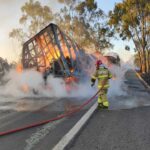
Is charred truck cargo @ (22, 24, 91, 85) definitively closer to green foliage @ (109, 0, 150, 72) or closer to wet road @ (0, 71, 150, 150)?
wet road @ (0, 71, 150, 150)

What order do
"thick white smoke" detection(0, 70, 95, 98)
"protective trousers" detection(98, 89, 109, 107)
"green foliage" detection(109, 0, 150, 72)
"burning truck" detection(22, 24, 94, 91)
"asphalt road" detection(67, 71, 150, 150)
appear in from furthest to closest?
1. "green foliage" detection(109, 0, 150, 72)
2. "burning truck" detection(22, 24, 94, 91)
3. "thick white smoke" detection(0, 70, 95, 98)
4. "protective trousers" detection(98, 89, 109, 107)
5. "asphalt road" detection(67, 71, 150, 150)

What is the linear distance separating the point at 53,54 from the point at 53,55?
0.05m

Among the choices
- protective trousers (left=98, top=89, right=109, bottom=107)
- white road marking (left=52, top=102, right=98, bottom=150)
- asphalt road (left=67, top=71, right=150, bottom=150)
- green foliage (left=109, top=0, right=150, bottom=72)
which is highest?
green foliage (left=109, top=0, right=150, bottom=72)

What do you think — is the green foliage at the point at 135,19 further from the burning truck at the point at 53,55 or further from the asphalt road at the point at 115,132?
the asphalt road at the point at 115,132

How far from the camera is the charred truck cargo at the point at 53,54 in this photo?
16525 mm

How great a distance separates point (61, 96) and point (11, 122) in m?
7.43

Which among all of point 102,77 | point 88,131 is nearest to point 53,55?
point 102,77

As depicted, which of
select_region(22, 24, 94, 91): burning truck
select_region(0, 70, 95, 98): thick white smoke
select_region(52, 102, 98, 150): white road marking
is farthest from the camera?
select_region(22, 24, 94, 91): burning truck

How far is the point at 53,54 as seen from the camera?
16.7 metres

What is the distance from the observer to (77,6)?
51.3m

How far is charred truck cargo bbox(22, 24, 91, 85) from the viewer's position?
54.2 ft

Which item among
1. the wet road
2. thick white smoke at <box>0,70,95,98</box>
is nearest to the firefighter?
the wet road

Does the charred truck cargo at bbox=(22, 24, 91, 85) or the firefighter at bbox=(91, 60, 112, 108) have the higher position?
the charred truck cargo at bbox=(22, 24, 91, 85)

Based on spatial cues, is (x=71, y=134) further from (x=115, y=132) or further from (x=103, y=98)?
(x=103, y=98)
